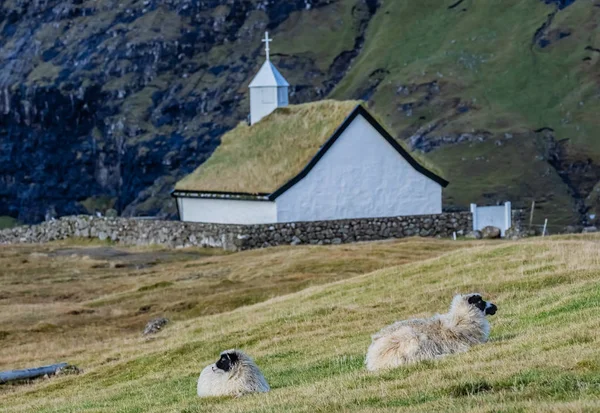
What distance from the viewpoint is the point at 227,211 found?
5766 centimetres

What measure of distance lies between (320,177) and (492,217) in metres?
8.69

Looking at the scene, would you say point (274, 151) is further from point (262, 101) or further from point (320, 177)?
point (262, 101)

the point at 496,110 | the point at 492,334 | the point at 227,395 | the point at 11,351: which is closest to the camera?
the point at 227,395

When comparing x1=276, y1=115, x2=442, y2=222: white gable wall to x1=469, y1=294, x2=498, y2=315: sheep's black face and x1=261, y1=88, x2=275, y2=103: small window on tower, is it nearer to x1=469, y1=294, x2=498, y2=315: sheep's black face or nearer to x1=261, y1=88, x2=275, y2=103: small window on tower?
x1=261, y1=88, x2=275, y2=103: small window on tower

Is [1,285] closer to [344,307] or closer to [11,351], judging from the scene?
[11,351]

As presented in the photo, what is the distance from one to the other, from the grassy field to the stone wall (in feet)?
17.8

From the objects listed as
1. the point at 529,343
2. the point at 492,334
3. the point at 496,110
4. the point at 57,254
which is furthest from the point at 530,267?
the point at 496,110

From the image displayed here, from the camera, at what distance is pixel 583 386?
13055 mm

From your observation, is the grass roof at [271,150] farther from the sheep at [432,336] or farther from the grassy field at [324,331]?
the sheep at [432,336]

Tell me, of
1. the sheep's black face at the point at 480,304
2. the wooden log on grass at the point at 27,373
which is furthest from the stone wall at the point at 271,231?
the sheep's black face at the point at 480,304

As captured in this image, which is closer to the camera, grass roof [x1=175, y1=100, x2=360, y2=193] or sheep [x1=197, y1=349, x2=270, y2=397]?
sheep [x1=197, y1=349, x2=270, y2=397]

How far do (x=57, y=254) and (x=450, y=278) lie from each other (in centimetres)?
2783

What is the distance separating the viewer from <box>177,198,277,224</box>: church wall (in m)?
55.9

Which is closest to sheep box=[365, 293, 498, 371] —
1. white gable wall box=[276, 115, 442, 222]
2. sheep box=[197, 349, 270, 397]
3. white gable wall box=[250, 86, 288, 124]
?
sheep box=[197, 349, 270, 397]
